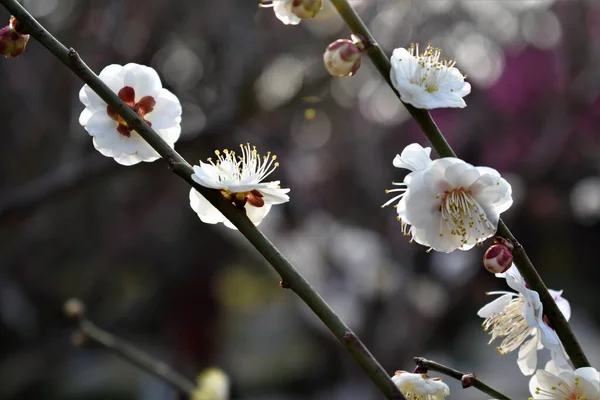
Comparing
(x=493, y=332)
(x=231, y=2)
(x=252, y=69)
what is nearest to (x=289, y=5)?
(x=493, y=332)

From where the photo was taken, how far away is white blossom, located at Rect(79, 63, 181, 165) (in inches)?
35.3

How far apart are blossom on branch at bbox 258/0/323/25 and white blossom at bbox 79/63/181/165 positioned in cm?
24

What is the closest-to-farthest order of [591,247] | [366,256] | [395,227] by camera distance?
[395,227] < [366,256] < [591,247]

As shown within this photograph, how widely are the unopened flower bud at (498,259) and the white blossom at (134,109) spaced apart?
425 mm

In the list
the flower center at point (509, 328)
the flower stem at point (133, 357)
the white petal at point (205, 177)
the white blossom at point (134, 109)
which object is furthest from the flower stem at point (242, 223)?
the flower stem at point (133, 357)

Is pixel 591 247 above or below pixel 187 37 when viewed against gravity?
below

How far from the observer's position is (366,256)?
5.33 m

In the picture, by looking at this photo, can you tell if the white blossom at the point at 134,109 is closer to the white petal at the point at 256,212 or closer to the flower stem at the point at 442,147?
the white petal at the point at 256,212

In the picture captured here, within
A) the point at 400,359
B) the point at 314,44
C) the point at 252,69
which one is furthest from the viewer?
the point at 314,44

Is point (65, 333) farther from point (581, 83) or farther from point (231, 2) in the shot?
point (581, 83)

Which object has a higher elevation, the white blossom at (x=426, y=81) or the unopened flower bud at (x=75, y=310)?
the white blossom at (x=426, y=81)

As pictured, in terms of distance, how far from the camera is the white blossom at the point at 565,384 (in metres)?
0.79

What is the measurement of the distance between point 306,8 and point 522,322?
1.86ft

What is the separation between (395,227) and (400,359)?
2.72ft
